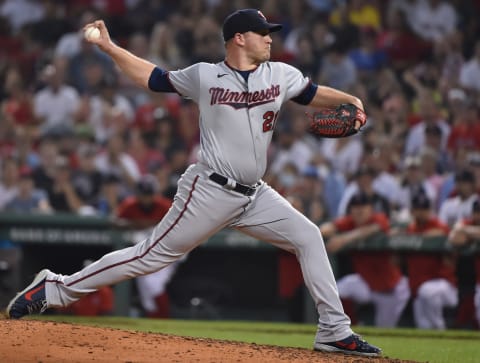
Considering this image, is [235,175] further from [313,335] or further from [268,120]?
[313,335]

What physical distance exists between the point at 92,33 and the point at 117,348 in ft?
5.68

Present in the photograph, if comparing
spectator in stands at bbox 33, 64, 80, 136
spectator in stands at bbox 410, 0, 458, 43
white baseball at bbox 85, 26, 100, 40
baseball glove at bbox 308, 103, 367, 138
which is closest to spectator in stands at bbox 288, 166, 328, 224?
spectator in stands at bbox 410, 0, 458, 43

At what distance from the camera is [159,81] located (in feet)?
19.1

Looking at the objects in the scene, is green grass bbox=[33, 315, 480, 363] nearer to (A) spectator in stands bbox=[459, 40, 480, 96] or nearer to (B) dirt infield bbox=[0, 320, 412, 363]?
(B) dirt infield bbox=[0, 320, 412, 363]

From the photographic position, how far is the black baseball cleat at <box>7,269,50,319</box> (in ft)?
19.6

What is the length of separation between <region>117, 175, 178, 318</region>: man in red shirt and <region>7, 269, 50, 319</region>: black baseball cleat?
4.26m

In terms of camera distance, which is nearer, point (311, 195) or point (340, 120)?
point (340, 120)

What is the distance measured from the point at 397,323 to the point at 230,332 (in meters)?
2.23

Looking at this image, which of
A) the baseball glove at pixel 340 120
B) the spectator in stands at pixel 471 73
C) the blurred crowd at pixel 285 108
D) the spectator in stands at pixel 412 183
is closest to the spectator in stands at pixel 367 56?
the blurred crowd at pixel 285 108

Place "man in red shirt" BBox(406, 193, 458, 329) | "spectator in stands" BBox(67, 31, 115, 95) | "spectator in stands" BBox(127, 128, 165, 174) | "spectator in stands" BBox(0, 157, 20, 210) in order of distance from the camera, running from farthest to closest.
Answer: "spectator in stands" BBox(67, 31, 115, 95) → "spectator in stands" BBox(127, 128, 165, 174) → "spectator in stands" BBox(0, 157, 20, 210) → "man in red shirt" BBox(406, 193, 458, 329)

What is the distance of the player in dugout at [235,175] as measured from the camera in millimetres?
5695

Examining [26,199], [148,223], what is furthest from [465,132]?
[26,199]

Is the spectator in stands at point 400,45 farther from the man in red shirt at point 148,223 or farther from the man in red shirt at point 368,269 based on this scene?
the man in red shirt at point 148,223

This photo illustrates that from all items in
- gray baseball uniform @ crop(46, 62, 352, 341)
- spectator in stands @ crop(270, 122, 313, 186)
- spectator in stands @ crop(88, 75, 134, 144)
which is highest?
spectator in stands @ crop(88, 75, 134, 144)
